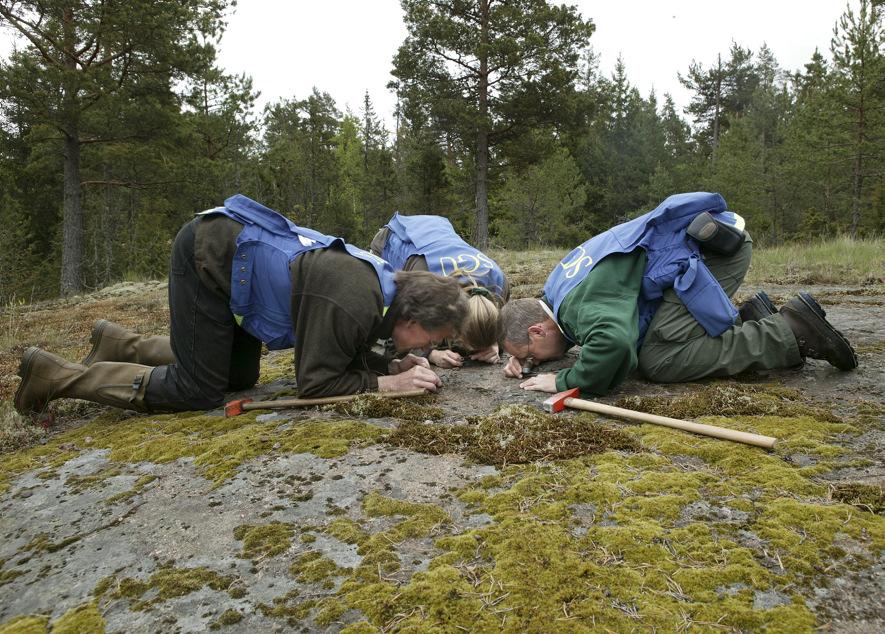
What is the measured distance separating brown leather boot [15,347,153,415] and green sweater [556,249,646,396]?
8.50 feet

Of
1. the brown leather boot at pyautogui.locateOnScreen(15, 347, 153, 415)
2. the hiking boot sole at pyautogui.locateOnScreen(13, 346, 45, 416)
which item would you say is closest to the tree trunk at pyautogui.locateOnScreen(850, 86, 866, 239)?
the brown leather boot at pyautogui.locateOnScreen(15, 347, 153, 415)

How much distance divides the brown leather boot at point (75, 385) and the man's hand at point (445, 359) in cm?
196

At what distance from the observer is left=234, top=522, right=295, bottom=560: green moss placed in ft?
5.41

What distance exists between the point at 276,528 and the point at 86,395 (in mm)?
2216

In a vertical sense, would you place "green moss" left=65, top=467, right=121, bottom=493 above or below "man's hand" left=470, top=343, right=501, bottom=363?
below

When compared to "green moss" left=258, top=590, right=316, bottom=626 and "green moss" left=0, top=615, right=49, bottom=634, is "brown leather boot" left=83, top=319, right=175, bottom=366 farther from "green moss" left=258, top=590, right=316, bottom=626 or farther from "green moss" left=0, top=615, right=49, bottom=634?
"green moss" left=258, top=590, right=316, bottom=626

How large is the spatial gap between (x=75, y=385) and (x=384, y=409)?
1.92 m

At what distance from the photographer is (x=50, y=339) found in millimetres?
5949

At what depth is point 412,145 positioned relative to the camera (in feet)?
70.3

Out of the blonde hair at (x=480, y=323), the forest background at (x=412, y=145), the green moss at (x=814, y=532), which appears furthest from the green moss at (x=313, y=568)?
the forest background at (x=412, y=145)

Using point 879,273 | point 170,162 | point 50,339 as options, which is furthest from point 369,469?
point 170,162

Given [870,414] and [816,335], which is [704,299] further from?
[870,414]

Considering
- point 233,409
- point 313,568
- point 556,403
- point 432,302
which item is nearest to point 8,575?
point 313,568

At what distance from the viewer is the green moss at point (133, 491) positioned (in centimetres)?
212
